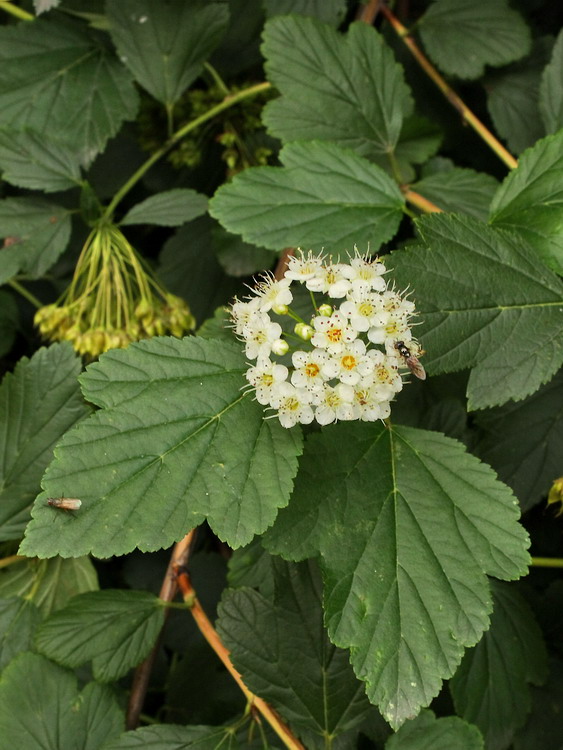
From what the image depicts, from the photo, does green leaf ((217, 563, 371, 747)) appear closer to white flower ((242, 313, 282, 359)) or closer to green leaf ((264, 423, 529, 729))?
green leaf ((264, 423, 529, 729))

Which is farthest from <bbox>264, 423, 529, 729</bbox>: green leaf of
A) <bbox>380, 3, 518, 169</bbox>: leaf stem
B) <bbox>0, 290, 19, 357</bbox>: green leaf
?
<bbox>0, 290, 19, 357</bbox>: green leaf

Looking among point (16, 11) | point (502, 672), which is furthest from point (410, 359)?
point (16, 11)

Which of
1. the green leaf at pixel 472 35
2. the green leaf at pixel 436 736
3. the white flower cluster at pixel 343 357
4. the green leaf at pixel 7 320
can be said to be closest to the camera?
the white flower cluster at pixel 343 357

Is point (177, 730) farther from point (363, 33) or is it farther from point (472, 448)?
point (363, 33)

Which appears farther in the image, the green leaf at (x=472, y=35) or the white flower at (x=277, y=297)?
the green leaf at (x=472, y=35)

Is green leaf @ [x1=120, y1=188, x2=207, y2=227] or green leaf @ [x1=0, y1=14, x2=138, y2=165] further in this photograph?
green leaf @ [x1=0, y1=14, x2=138, y2=165]

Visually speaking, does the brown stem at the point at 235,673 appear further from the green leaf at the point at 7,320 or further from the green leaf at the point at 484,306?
the green leaf at the point at 7,320

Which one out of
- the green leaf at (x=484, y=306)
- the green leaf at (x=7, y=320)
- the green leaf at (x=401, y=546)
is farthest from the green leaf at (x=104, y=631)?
the green leaf at (x=7, y=320)
